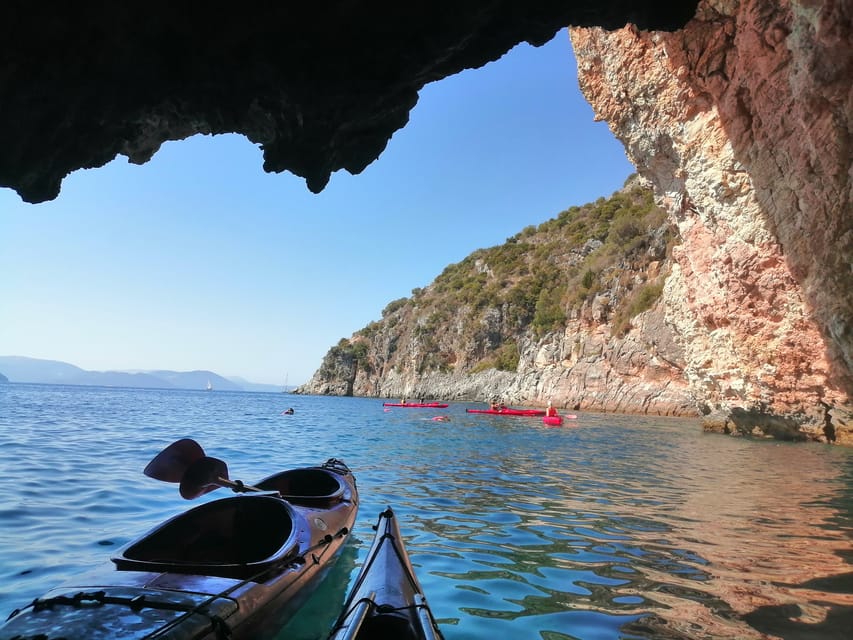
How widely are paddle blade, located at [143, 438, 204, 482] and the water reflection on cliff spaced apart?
119 inches

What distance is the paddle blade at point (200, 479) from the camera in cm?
577

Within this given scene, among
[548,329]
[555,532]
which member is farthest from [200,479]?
[548,329]

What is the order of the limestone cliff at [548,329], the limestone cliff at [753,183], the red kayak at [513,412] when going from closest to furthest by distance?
the limestone cliff at [753,183] → the red kayak at [513,412] → the limestone cliff at [548,329]

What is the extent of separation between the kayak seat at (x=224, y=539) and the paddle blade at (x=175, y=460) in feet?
3.08

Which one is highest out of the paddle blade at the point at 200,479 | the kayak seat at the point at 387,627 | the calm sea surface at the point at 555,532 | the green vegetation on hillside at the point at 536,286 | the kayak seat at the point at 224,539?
the green vegetation on hillside at the point at 536,286

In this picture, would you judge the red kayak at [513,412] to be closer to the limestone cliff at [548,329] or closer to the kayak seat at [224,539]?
the limestone cliff at [548,329]

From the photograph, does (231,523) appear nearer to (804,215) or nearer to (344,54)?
(344,54)

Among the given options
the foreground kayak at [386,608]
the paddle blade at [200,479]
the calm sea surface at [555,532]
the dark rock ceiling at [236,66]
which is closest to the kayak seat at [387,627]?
the foreground kayak at [386,608]

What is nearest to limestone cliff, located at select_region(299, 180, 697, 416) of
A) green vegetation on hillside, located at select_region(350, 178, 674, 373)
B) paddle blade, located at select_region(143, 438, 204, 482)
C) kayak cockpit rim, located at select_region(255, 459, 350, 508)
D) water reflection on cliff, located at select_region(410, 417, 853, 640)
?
green vegetation on hillside, located at select_region(350, 178, 674, 373)

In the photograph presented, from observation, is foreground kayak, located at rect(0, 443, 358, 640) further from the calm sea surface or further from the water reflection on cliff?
the water reflection on cliff

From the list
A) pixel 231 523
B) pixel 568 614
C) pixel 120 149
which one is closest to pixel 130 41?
pixel 120 149

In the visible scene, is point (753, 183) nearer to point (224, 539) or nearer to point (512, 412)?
point (224, 539)

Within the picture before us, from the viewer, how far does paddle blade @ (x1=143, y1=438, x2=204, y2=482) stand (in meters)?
5.73

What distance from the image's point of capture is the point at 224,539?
207 inches
